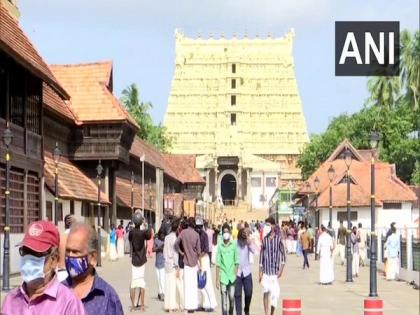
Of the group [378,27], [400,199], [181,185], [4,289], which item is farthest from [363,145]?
[378,27]

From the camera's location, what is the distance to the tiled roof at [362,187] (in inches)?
2484

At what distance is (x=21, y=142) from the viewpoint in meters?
31.5

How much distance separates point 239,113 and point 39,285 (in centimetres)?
14687

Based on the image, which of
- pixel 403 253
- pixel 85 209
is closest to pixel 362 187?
pixel 85 209

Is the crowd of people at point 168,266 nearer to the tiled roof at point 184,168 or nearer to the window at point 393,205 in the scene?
the window at point 393,205

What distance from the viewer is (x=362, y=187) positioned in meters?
66.0

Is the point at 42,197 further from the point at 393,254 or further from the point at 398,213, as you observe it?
the point at 398,213

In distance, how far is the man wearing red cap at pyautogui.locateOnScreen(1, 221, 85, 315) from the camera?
4.90 m

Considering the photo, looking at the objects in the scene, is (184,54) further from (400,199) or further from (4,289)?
(4,289)

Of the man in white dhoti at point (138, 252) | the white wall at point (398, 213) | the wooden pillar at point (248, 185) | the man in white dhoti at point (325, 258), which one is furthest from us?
the wooden pillar at point (248, 185)

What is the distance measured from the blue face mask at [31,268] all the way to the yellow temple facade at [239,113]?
450ft

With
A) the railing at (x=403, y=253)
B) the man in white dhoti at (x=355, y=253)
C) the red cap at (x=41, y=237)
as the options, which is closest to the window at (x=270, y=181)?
the man in white dhoti at (x=355, y=253)

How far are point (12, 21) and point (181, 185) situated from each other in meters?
61.7

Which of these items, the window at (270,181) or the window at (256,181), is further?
the window at (256,181)
